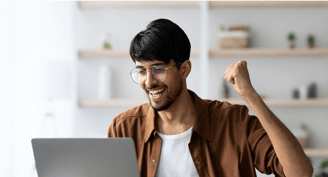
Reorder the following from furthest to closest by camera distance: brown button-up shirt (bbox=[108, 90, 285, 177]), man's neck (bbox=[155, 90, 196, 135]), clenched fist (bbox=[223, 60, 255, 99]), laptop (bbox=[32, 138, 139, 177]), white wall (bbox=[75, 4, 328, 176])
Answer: white wall (bbox=[75, 4, 328, 176]), man's neck (bbox=[155, 90, 196, 135]), brown button-up shirt (bbox=[108, 90, 285, 177]), clenched fist (bbox=[223, 60, 255, 99]), laptop (bbox=[32, 138, 139, 177])

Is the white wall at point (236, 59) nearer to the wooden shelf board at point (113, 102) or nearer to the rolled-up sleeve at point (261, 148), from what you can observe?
the wooden shelf board at point (113, 102)

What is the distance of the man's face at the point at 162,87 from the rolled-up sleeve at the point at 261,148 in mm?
335

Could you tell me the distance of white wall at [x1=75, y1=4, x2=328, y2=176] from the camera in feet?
8.54

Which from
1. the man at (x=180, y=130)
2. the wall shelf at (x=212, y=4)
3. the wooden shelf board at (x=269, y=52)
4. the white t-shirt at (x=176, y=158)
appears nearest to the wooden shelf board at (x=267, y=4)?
the wall shelf at (x=212, y=4)

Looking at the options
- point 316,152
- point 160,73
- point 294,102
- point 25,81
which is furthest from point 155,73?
point 316,152

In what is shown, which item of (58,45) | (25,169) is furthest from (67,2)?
(25,169)

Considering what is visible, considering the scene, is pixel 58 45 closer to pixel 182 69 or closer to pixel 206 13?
pixel 206 13

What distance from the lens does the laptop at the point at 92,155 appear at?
71 cm

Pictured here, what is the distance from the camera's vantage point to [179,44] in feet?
3.85

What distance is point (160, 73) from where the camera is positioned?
1.13 metres

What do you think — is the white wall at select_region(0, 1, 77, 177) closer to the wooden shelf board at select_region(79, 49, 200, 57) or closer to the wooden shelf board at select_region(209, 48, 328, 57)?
the wooden shelf board at select_region(79, 49, 200, 57)

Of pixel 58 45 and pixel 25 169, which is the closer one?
pixel 25 169

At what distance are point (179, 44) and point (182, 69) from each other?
123 mm

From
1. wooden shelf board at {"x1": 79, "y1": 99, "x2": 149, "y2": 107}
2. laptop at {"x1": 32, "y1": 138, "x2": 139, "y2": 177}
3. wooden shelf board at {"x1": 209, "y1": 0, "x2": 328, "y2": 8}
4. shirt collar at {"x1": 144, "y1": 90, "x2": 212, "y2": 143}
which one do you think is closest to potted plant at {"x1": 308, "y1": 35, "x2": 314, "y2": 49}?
wooden shelf board at {"x1": 209, "y1": 0, "x2": 328, "y2": 8}
